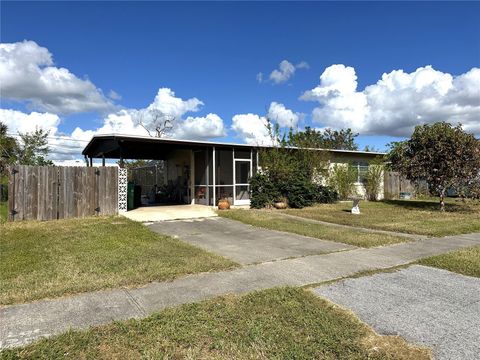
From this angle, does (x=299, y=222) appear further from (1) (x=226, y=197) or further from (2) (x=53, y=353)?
(2) (x=53, y=353)

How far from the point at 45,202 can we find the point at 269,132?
1017cm

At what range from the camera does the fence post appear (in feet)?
44.7

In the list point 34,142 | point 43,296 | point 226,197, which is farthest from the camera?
point 34,142

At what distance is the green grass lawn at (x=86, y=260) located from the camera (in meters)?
4.90

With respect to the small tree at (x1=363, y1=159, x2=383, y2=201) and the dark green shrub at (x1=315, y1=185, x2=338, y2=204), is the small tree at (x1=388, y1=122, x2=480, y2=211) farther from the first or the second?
the small tree at (x1=363, y1=159, x2=383, y2=201)

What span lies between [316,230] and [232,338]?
6955mm

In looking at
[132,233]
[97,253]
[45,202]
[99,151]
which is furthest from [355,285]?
[99,151]

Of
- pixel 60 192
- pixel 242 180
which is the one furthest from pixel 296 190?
pixel 60 192

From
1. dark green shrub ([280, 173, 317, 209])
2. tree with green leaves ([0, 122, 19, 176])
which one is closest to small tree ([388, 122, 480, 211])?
dark green shrub ([280, 173, 317, 209])

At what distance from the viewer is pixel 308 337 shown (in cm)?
335

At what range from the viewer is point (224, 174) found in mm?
16938

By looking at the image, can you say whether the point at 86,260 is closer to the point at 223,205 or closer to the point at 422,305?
the point at 422,305

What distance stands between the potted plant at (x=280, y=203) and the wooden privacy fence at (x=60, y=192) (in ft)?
22.5

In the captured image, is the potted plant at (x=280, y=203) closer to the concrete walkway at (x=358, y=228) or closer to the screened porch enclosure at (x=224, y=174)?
the screened porch enclosure at (x=224, y=174)
